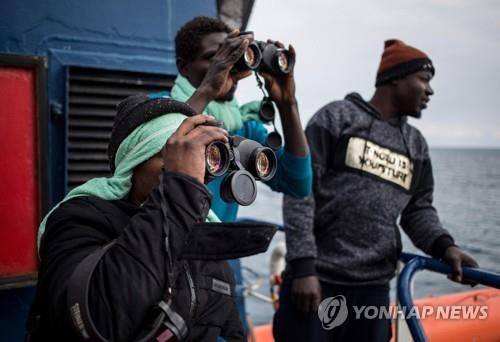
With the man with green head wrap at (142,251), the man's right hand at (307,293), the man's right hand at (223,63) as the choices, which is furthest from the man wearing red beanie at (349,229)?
the man with green head wrap at (142,251)

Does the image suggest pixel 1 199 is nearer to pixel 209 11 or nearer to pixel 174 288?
pixel 174 288

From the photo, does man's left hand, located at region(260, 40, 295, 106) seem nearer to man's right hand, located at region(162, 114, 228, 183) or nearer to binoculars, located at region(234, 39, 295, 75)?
binoculars, located at region(234, 39, 295, 75)

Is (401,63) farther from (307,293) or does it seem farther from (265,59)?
(307,293)

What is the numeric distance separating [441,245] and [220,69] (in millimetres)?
1505

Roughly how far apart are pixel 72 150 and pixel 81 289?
1.88m

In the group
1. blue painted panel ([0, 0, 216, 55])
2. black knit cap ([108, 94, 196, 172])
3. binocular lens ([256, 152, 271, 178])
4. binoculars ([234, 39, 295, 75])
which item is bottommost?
binocular lens ([256, 152, 271, 178])

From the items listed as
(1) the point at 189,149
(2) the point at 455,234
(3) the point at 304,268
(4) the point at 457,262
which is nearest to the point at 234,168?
(1) the point at 189,149

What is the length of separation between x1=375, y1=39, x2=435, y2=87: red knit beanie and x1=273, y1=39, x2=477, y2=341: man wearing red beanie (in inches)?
7.6

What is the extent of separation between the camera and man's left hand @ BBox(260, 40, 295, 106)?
85.4 inches

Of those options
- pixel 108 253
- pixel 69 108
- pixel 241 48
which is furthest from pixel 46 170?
pixel 108 253

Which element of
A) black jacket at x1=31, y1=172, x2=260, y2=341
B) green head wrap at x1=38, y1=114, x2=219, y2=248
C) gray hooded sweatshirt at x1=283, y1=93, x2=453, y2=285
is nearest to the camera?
black jacket at x1=31, y1=172, x2=260, y2=341

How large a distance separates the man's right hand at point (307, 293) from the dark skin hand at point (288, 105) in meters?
0.61

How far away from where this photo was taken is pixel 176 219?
1.08m

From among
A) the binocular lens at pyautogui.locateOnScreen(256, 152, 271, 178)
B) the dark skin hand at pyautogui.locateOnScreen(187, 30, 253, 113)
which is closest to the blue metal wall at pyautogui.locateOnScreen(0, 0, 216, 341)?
the dark skin hand at pyautogui.locateOnScreen(187, 30, 253, 113)
